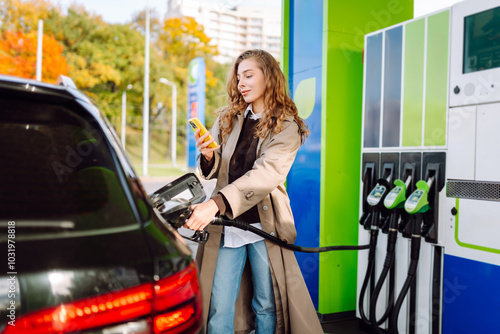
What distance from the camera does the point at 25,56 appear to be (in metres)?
27.2

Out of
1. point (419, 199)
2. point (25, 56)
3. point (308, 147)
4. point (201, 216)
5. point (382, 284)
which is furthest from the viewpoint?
point (25, 56)

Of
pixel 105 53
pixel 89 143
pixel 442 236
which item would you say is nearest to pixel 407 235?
pixel 442 236

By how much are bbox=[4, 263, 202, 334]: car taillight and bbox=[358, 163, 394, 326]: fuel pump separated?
2.38 m

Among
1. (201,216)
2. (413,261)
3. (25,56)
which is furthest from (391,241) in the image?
(25,56)

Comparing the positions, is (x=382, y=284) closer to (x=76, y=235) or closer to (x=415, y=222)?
(x=415, y=222)

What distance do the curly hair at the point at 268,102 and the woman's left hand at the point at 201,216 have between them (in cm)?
57

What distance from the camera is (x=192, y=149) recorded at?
2112 cm

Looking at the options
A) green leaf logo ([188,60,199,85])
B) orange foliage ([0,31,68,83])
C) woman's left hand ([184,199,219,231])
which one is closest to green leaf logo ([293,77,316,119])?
woman's left hand ([184,199,219,231])

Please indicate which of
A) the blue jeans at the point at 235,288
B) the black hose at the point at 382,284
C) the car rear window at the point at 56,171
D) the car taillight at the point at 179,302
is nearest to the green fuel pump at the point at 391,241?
the black hose at the point at 382,284

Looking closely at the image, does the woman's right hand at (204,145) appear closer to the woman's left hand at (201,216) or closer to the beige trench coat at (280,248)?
the beige trench coat at (280,248)

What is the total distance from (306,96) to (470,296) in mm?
2125

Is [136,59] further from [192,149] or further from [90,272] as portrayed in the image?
[90,272]

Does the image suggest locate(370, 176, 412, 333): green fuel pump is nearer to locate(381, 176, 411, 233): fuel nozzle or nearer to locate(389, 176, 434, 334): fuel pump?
locate(381, 176, 411, 233): fuel nozzle

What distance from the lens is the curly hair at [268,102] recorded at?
2465mm
